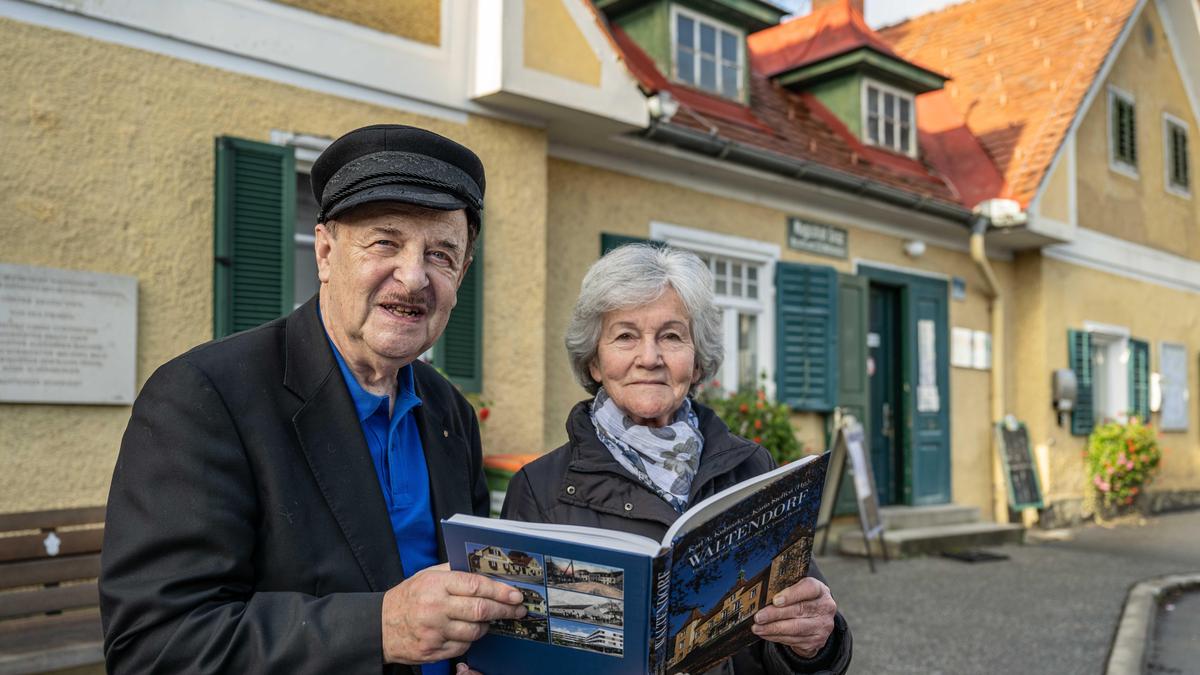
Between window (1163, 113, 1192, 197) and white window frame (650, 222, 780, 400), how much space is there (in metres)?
7.84

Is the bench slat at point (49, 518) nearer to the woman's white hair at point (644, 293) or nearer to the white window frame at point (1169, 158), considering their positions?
the woman's white hair at point (644, 293)

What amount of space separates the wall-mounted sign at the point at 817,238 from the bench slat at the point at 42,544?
6.05m

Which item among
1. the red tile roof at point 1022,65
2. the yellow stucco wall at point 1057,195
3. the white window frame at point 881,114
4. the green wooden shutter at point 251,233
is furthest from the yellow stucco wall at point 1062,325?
the green wooden shutter at point 251,233

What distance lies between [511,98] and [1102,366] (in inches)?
375

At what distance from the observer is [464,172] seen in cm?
173

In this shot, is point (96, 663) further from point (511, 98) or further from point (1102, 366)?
point (1102, 366)

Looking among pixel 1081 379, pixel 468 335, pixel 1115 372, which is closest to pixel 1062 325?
A: pixel 1081 379

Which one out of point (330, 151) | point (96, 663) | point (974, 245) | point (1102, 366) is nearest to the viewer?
point (330, 151)

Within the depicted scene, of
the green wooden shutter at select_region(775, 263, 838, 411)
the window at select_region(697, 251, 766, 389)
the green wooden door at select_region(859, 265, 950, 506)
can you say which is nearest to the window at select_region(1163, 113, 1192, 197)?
the green wooden door at select_region(859, 265, 950, 506)

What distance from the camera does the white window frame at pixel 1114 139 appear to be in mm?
11820

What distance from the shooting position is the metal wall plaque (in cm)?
422

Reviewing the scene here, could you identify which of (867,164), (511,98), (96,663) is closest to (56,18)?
(511,98)

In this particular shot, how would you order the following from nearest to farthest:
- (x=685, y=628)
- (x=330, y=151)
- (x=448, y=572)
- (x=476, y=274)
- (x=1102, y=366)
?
(x=448, y=572), (x=685, y=628), (x=330, y=151), (x=476, y=274), (x=1102, y=366)

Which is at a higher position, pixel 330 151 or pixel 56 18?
pixel 56 18
